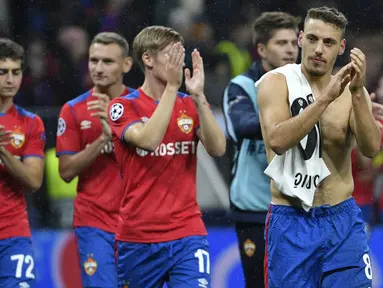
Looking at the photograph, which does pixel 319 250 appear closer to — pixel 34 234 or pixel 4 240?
pixel 4 240

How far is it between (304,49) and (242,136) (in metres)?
1.57

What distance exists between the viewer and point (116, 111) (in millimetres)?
6383

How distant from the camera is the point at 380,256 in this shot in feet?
30.4

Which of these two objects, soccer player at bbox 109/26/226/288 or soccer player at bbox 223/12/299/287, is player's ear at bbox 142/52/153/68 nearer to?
soccer player at bbox 109/26/226/288

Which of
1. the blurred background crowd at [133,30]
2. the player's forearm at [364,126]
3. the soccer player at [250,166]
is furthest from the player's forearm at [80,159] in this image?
the blurred background crowd at [133,30]

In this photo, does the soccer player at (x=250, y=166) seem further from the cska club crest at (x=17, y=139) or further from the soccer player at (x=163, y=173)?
the cska club crest at (x=17, y=139)

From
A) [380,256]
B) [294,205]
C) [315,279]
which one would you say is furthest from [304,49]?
[380,256]

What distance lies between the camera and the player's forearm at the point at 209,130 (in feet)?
20.5

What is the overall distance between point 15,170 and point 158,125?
1389mm

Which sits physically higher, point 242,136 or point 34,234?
point 242,136

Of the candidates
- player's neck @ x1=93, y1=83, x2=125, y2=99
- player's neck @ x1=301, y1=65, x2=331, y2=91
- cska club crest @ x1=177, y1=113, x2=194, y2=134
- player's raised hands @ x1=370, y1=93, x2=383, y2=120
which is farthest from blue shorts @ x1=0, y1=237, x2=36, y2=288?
player's raised hands @ x1=370, y1=93, x2=383, y2=120

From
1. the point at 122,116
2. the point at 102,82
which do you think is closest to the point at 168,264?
the point at 122,116

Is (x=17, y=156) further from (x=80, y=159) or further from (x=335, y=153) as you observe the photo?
(x=335, y=153)

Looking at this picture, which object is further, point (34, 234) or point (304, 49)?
point (34, 234)
